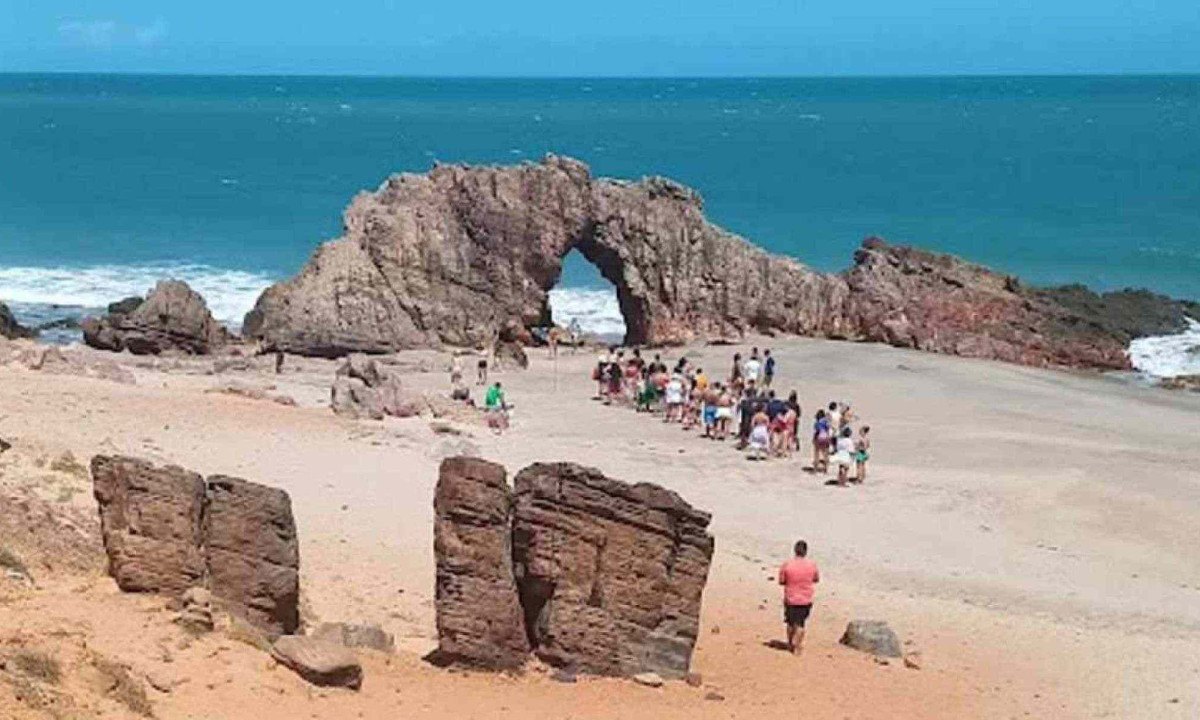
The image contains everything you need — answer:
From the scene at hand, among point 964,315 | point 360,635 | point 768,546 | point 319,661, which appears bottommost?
point 768,546

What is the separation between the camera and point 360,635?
1723 cm

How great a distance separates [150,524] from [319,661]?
7.57 ft

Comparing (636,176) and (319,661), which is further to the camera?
(636,176)

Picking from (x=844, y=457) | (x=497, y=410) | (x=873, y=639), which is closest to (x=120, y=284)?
(x=497, y=410)

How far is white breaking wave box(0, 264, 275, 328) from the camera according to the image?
59.1 meters

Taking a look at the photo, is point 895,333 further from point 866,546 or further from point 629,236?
point 866,546

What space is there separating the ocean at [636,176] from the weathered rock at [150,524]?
3955cm

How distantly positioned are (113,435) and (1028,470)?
1736 centimetres

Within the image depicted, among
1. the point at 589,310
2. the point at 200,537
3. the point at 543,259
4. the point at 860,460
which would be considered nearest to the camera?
the point at 200,537

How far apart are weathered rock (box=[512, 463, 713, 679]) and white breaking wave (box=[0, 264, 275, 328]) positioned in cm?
3938

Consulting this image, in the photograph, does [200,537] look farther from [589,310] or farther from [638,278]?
[589,310]

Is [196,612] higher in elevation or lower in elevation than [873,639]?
higher

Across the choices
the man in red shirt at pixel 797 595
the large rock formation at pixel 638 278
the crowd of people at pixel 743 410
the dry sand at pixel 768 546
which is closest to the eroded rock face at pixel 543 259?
the large rock formation at pixel 638 278

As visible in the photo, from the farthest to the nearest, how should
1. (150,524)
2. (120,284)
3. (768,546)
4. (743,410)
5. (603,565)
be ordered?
(120,284)
(743,410)
(768,546)
(603,565)
(150,524)
